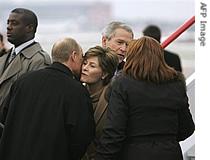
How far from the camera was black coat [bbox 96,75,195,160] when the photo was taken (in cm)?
457

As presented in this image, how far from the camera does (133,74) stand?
15.2ft

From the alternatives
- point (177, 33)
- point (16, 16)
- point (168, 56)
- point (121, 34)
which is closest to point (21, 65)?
point (16, 16)

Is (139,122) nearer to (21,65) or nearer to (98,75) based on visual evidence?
(98,75)

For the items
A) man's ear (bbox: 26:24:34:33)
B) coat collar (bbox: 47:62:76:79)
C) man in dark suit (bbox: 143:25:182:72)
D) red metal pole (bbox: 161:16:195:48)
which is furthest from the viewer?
man in dark suit (bbox: 143:25:182:72)

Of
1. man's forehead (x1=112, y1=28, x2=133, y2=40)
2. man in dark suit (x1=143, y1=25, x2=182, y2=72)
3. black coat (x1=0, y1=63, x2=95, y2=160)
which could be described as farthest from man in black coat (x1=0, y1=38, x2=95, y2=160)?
man in dark suit (x1=143, y1=25, x2=182, y2=72)

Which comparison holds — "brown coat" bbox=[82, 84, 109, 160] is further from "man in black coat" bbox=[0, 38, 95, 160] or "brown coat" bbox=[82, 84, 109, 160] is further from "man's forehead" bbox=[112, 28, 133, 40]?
"man's forehead" bbox=[112, 28, 133, 40]

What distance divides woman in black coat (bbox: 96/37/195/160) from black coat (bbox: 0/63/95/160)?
7.4 inches

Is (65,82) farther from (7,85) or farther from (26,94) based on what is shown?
(7,85)

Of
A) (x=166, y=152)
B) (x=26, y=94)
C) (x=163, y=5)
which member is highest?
(x=26, y=94)

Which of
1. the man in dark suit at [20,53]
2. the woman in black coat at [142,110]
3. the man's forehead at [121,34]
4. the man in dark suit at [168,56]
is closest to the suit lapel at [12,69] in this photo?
the man in dark suit at [20,53]

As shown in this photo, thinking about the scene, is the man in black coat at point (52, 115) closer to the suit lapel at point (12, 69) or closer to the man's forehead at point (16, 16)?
the suit lapel at point (12, 69)

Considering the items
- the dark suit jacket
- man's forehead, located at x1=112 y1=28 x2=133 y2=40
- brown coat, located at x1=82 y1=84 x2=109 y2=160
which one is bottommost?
the dark suit jacket
